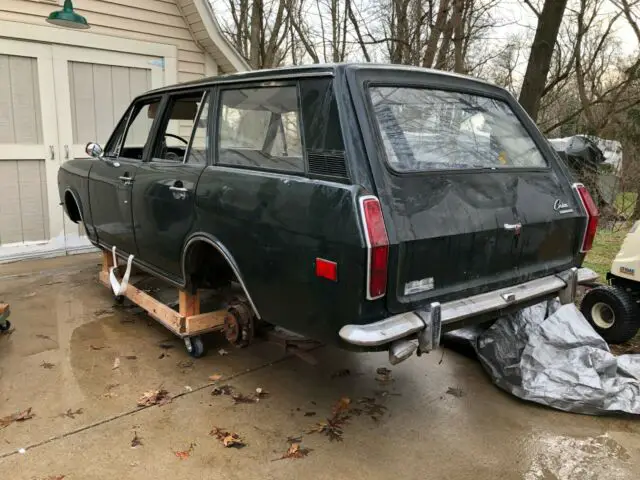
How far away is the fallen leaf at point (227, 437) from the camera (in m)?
2.85

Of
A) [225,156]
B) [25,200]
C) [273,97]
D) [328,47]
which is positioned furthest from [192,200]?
[328,47]

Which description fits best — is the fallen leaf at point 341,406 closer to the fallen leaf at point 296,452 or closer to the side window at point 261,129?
Answer: the fallen leaf at point 296,452

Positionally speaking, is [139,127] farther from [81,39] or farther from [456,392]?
[456,392]

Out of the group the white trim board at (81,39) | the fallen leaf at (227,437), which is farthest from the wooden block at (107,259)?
the white trim board at (81,39)

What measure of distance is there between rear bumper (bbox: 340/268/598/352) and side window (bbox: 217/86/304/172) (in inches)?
35.2

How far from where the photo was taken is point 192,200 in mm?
3389

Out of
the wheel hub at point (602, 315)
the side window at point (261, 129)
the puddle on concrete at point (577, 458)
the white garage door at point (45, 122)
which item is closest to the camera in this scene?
the puddle on concrete at point (577, 458)

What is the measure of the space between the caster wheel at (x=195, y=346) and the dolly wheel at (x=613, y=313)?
3.03m

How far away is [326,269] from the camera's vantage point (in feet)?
8.20

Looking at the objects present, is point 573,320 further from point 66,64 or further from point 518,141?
point 66,64

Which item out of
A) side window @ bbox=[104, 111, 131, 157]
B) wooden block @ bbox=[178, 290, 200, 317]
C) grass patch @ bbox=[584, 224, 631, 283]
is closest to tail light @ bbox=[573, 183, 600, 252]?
wooden block @ bbox=[178, 290, 200, 317]

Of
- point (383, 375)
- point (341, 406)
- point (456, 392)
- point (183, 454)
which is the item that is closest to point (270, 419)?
point (341, 406)

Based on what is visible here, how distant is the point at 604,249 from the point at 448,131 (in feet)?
21.1

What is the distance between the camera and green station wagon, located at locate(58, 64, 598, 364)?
2.48 meters
